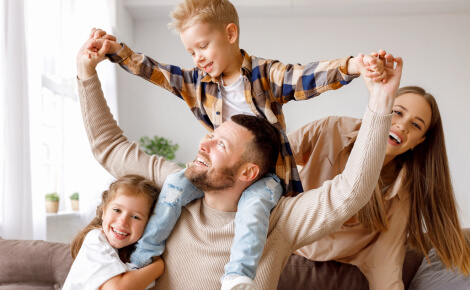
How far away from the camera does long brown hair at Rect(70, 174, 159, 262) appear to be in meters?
1.69

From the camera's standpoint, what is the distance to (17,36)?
3.28m

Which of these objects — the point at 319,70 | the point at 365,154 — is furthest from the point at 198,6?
the point at 365,154

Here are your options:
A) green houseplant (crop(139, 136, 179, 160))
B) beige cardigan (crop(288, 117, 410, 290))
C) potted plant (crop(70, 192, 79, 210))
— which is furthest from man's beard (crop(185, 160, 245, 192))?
green houseplant (crop(139, 136, 179, 160))

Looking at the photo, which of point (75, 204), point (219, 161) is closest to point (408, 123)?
point (219, 161)

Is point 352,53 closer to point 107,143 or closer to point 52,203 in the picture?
point 52,203

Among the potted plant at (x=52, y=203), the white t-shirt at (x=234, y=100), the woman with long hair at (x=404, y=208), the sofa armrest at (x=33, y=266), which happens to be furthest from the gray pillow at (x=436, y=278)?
the potted plant at (x=52, y=203)

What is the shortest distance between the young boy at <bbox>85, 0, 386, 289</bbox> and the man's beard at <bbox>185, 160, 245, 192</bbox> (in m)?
0.04

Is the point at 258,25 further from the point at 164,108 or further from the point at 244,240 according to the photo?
A: the point at 244,240

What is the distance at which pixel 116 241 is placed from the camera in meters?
1.62

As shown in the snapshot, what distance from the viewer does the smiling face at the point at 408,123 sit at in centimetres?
201

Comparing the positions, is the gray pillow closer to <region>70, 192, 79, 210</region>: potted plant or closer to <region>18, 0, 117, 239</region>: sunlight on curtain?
<region>18, 0, 117, 239</region>: sunlight on curtain

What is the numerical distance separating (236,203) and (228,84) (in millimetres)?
466

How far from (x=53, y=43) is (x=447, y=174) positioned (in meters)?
3.65

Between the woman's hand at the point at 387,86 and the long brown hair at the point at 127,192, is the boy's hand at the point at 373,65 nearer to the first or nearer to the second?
the woman's hand at the point at 387,86
